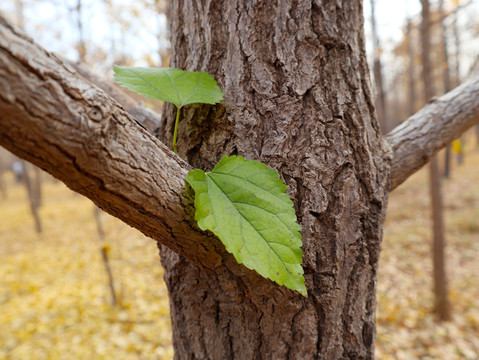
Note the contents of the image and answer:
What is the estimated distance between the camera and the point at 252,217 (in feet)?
2.32

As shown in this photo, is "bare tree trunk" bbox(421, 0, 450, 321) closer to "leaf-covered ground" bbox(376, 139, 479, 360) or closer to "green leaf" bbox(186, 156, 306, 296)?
"leaf-covered ground" bbox(376, 139, 479, 360)

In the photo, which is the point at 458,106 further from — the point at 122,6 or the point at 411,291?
the point at 122,6

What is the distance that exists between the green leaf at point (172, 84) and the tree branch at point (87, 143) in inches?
7.1

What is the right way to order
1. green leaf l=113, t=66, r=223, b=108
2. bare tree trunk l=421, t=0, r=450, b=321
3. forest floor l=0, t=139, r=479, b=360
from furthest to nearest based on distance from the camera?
bare tree trunk l=421, t=0, r=450, b=321 → forest floor l=0, t=139, r=479, b=360 → green leaf l=113, t=66, r=223, b=108

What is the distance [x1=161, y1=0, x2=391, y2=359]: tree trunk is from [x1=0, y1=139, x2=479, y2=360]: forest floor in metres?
3.06

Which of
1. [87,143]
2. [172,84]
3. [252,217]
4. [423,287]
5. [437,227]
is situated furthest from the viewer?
[423,287]

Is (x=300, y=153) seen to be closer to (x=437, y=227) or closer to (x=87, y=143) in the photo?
(x=87, y=143)

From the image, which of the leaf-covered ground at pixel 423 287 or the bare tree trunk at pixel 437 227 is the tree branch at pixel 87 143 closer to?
the leaf-covered ground at pixel 423 287

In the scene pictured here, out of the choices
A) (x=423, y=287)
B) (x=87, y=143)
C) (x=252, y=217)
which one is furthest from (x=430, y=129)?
(x=423, y=287)

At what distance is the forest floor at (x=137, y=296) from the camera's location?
11.5 ft

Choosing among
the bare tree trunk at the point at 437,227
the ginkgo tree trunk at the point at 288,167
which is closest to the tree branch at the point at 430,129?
the ginkgo tree trunk at the point at 288,167

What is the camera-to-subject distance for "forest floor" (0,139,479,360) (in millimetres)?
3512

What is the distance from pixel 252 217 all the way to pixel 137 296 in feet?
15.5

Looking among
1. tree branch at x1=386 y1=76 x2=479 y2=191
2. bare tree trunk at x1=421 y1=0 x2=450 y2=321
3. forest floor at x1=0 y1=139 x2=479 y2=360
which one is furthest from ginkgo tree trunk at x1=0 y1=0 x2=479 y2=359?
bare tree trunk at x1=421 y1=0 x2=450 y2=321
